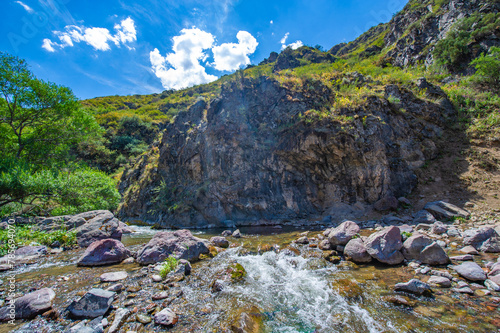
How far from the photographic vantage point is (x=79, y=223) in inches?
456

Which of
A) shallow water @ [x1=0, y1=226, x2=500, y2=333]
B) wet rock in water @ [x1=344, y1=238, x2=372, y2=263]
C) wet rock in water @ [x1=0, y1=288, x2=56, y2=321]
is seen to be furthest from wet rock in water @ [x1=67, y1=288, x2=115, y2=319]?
wet rock in water @ [x1=344, y1=238, x2=372, y2=263]

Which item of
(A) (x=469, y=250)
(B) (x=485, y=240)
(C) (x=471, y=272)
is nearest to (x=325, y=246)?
(C) (x=471, y=272)

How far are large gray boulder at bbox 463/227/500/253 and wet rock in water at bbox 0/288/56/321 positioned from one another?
42.4ft

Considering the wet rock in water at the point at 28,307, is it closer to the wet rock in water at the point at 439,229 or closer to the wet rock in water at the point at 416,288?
the wet rock in water at the point at 416,288

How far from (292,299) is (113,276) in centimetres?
562

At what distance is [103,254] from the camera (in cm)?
727

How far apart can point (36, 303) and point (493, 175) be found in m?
22.4

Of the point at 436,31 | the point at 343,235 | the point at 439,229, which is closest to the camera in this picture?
the point at 343,235

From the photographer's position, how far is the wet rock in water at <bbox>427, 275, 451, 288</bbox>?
4.79 metres

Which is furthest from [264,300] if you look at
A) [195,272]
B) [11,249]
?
[11,249]

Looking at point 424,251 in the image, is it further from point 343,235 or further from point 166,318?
point 166,318

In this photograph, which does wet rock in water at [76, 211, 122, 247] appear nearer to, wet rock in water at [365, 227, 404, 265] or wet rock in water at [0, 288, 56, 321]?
wet rock in water at [0, 288, 56, 321]

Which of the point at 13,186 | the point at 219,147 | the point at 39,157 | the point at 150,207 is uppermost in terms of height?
the point at 219,147

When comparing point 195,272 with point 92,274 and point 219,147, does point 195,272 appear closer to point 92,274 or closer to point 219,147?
point 92,274
